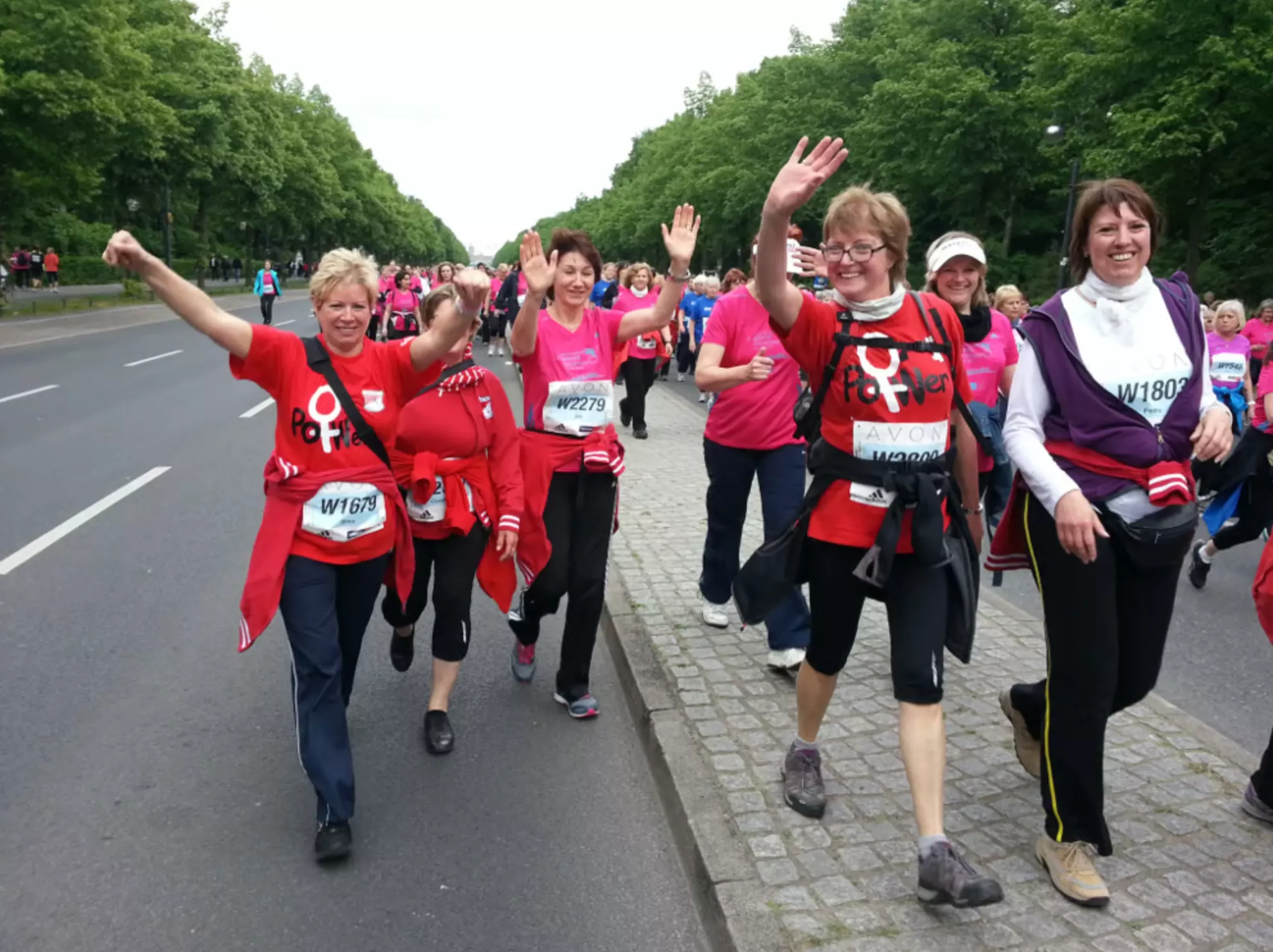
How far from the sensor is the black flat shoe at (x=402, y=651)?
480cm

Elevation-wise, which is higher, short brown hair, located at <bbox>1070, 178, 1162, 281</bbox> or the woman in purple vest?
short brown hair, located at <bbox>1070, 178, 1162, 281</bbox>

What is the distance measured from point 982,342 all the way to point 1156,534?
2.42 meters

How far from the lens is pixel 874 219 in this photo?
9.86 ft

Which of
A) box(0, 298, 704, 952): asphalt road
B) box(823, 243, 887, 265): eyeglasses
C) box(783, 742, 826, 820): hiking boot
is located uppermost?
box(823, 243, 887, 265): eyeglasses

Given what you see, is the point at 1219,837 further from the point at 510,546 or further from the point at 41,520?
the point at 41,520

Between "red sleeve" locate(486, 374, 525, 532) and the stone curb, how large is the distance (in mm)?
976

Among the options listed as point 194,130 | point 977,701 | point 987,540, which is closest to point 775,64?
point 194,130

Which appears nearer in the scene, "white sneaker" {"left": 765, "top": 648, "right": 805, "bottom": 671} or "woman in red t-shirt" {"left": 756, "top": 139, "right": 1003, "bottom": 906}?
"woman in red t-shirt" {"left": 756, "top": 139, "right": 1003, "bottom": 906}

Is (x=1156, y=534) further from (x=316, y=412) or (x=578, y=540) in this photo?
(x=316, y=412)

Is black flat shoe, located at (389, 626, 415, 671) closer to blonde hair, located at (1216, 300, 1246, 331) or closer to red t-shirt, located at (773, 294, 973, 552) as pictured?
red t-shirt, located at (773, 294, 973, 552)

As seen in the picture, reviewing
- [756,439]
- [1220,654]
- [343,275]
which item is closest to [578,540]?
[756,439]

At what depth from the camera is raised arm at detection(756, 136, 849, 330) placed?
2.75 metres

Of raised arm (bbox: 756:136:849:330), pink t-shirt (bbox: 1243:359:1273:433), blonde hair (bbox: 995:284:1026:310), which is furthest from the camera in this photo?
blonde hair (bbox: 995:284:1026:310)

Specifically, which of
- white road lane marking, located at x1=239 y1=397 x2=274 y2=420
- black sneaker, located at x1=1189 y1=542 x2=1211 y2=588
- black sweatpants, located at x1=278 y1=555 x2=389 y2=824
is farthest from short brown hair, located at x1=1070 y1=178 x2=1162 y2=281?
white road lane marking, located at x1=239 y1=397 x2=274 y2=420
